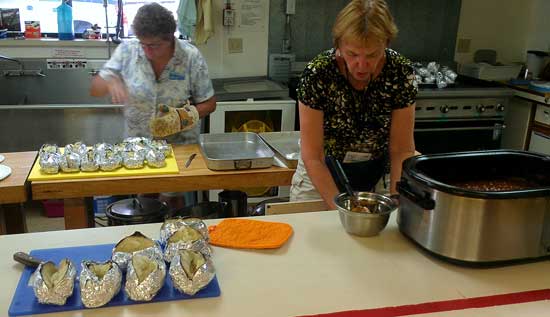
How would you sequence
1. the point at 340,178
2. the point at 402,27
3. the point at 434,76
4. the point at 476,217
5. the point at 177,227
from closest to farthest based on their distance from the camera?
the point at 476,217 → the point at 177,227 → the point at 340,178 → the point at 434,76 → the point at 402,27

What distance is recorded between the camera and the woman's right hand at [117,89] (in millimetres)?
2309

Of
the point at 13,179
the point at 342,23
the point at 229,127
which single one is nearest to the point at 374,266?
the point at 342,23

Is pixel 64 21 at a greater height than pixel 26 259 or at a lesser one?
greater

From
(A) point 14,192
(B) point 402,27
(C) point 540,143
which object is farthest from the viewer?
(B) point 402,27

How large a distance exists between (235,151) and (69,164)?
2.36 ft

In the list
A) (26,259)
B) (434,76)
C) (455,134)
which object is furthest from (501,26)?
(26,259)

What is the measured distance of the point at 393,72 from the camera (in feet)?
5.39

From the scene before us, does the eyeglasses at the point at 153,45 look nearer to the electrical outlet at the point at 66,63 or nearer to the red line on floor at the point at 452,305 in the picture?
the electrical outlet at the point at 66,63

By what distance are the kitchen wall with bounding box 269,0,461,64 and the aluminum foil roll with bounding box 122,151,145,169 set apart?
180 centimetres

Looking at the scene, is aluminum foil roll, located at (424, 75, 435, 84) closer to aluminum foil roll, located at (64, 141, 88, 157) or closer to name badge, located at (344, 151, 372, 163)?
name badge, located at (344, 151, 372, 163)

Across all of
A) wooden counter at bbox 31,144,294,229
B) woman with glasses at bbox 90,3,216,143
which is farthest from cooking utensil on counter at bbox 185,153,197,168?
woman with glasses at bbox 90,3,216,143

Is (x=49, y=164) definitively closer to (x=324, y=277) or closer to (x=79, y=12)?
(x=324, y=277)

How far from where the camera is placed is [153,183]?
6.74ft

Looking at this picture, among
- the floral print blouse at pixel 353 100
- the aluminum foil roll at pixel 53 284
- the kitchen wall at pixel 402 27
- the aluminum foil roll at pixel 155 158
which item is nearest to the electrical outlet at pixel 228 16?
the kitchen wall at pixel 402 27
